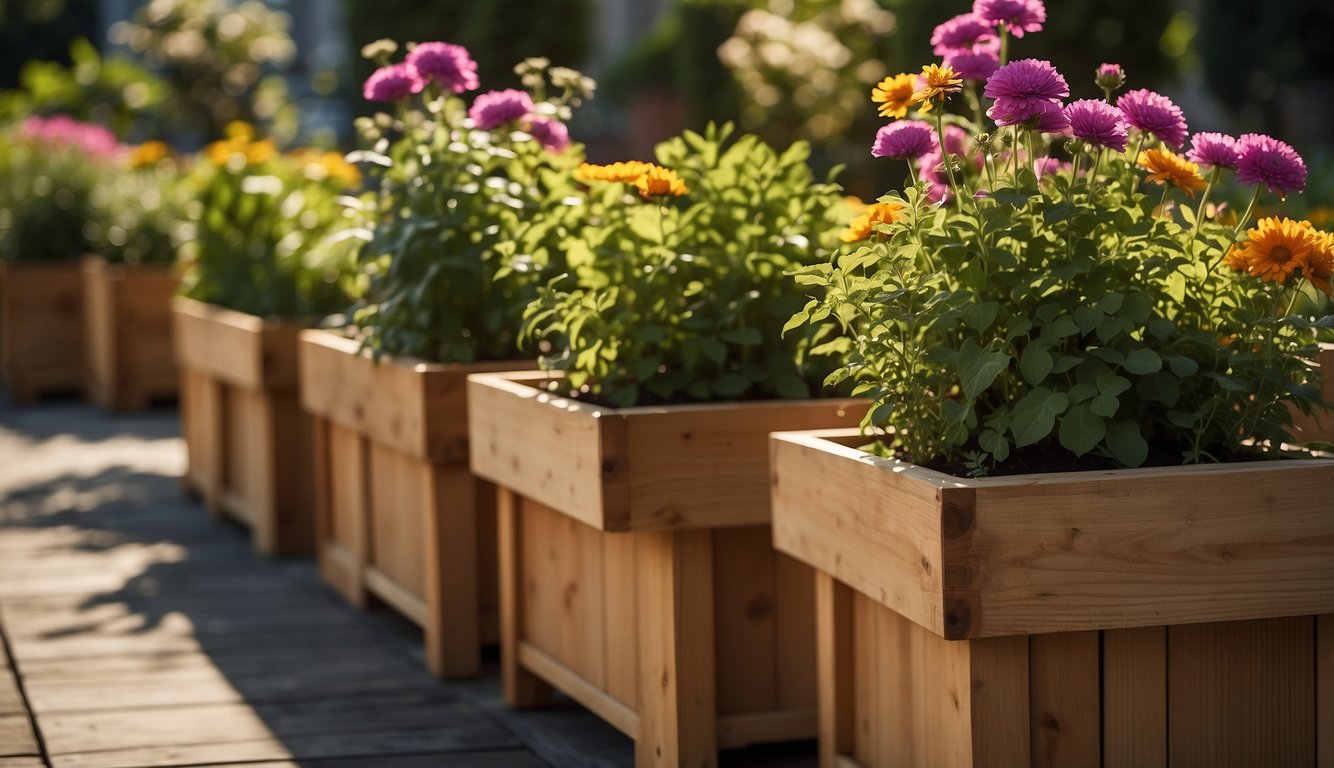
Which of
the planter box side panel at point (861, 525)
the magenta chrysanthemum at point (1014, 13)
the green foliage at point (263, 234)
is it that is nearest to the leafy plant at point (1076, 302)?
the planter box side panel at point (861, 525)

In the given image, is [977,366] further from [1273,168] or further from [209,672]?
[209,672]

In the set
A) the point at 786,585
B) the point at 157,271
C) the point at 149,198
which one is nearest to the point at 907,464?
the point at 786,585

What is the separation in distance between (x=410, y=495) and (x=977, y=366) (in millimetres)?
1884

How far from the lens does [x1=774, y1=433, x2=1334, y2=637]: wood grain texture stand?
2.21 m

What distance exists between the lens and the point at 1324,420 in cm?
279

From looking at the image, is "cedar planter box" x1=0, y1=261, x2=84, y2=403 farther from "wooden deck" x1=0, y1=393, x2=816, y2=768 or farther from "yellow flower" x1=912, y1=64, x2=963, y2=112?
"yellow flower" x1=912, y1=64, x2=963, y2=112

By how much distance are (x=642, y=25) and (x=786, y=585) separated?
19790 mm

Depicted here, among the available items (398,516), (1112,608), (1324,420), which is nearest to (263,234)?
(398,516)

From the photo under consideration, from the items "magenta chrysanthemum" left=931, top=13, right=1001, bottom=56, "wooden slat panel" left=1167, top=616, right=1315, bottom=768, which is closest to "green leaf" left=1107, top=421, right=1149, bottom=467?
"wooden slat panel" left=1167, top=616, right=1315, bottom=768

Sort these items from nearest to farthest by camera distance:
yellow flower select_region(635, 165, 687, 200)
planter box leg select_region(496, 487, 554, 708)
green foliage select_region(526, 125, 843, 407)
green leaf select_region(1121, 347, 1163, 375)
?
green leaf select_region(1121, 347, 1163, 375) < yellow flower select_region(635, 165, 687, 200) < green foliage select_region(526, 125, 843, 407) < planter box leg select_region(496, 487, 554, 708)

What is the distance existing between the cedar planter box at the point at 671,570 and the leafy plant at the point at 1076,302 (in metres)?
0.42

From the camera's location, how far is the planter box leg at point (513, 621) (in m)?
3.43

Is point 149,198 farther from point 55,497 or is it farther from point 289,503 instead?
point 289,503

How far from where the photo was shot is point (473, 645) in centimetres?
369
